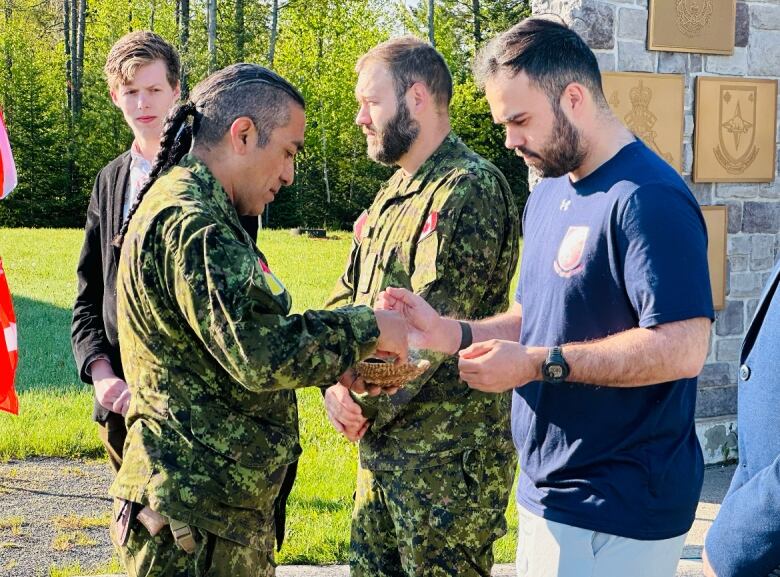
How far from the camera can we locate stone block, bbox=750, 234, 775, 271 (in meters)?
6.46

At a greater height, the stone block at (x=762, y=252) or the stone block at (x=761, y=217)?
the stone block at (x=761, y=217)

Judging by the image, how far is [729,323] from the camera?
6410 millimetres

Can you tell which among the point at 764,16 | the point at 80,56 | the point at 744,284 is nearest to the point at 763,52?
the point at 764,16

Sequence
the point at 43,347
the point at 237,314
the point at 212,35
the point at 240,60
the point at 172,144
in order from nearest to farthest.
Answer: the point at 237,314
the point at 172,144
the point at 43,347
the point at 212,35
the point at 240,60

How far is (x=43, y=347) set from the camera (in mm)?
11148

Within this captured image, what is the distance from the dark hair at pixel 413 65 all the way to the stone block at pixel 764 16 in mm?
3564

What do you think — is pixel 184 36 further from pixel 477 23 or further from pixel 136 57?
pixel 136 57

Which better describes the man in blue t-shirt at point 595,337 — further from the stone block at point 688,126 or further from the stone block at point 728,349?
the stone block at point 728,349

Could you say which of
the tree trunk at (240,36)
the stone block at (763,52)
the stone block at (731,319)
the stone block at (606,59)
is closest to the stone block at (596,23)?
→ the stone block at (606,59)

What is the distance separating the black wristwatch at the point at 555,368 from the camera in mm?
2395

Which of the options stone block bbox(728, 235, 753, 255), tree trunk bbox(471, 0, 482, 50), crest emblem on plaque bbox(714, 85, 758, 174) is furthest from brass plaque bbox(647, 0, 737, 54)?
tree trunk bbox(471, 0, 482, 50)

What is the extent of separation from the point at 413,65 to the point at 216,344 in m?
1.65

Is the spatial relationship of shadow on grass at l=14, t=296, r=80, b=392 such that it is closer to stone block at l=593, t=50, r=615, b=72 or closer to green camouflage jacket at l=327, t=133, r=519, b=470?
stone block at l=593, t=50, r=615, b=72

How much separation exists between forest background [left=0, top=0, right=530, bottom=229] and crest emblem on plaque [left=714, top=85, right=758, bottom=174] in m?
30.4
